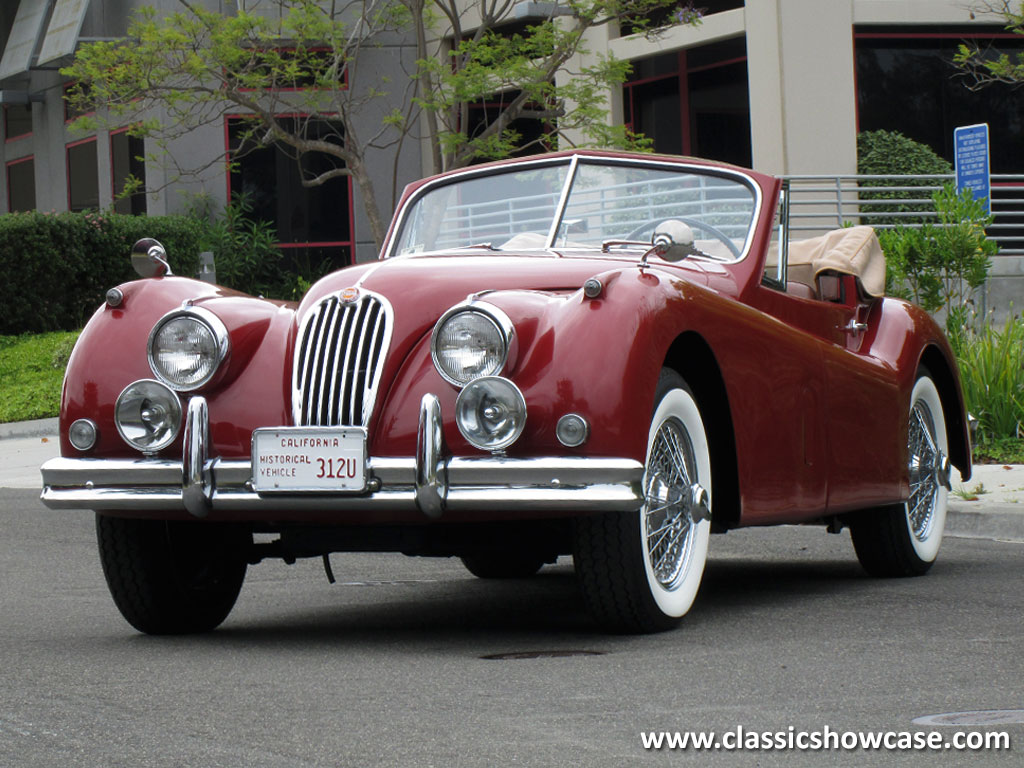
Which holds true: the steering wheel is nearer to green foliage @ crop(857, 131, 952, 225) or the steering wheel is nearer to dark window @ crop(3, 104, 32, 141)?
green foliage @ crop(857, 131, 952, 225)

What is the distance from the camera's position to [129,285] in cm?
602

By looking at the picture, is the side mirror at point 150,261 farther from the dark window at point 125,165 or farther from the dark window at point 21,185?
the dark window at point 21,185

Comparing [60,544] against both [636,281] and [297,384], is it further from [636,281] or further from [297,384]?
[636,281]

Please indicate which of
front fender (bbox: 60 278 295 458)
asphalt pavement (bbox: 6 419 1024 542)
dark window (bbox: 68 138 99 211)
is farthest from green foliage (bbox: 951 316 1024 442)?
dark window (bbox: 68 138 99 211)

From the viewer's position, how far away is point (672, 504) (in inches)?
224

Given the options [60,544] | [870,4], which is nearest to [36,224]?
[870,4]

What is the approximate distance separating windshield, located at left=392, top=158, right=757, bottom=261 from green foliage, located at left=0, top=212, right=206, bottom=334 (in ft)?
62.5

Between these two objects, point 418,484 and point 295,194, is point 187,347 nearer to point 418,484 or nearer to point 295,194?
point 418,484

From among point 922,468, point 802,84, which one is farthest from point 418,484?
point 802,84

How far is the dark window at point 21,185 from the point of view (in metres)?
36.1

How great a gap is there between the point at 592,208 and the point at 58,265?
64.9 ft

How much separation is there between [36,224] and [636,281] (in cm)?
2130

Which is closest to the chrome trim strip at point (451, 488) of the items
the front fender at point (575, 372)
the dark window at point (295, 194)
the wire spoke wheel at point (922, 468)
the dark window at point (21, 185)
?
the front fender at point (575, 372)

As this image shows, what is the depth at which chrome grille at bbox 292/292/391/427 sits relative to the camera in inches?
213
